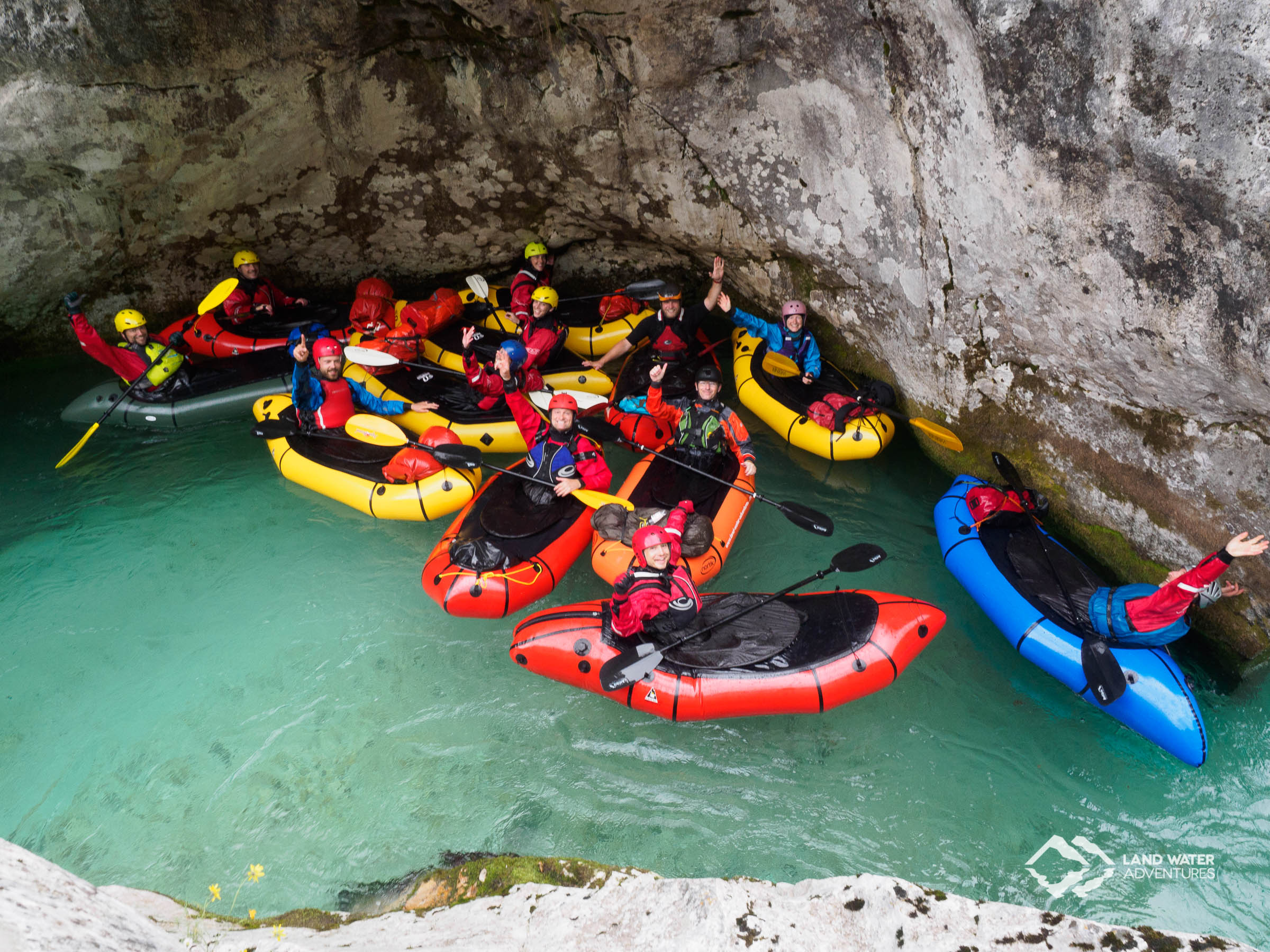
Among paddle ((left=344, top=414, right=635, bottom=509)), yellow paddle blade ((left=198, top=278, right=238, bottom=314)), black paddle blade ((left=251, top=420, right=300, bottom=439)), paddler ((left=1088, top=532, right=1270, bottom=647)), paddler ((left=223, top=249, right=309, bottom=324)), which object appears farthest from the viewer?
paddler ((left=223, top=249, right=309, bottom=324))

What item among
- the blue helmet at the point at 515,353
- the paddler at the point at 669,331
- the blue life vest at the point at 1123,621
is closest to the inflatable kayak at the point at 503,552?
the blue helmet at the point at 515,353

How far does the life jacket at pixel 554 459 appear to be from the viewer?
562 centimetres

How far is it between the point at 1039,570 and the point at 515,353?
4146mm

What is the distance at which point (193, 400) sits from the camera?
22.6 feet

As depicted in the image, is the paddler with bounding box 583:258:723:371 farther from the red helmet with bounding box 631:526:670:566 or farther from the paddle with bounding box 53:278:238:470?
the paddle with bounding box 53:278:238:470

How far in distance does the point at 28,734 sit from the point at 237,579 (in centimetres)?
145

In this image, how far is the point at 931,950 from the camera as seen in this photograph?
7.79ft

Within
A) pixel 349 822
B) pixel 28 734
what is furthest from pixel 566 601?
pixel 28 734

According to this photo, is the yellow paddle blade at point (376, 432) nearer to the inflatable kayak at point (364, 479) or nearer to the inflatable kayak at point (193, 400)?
the inflatable kayak at point (364, 479)

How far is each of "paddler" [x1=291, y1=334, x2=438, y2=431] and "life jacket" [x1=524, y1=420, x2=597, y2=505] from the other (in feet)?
4.54

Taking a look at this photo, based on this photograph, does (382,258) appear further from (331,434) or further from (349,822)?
(349,822)

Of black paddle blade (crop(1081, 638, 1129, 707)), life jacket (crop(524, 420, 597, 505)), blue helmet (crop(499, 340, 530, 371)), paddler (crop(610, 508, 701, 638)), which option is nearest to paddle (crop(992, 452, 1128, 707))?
black paddle blade (crop(1081, 638, 1129, 707))

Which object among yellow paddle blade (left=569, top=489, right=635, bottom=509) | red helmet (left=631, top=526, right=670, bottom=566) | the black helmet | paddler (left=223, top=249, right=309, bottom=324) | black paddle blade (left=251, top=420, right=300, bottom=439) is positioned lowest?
yellow paddle blade (left=569, top=489, right=635, bottom=509)

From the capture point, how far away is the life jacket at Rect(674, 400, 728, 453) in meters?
5.83
